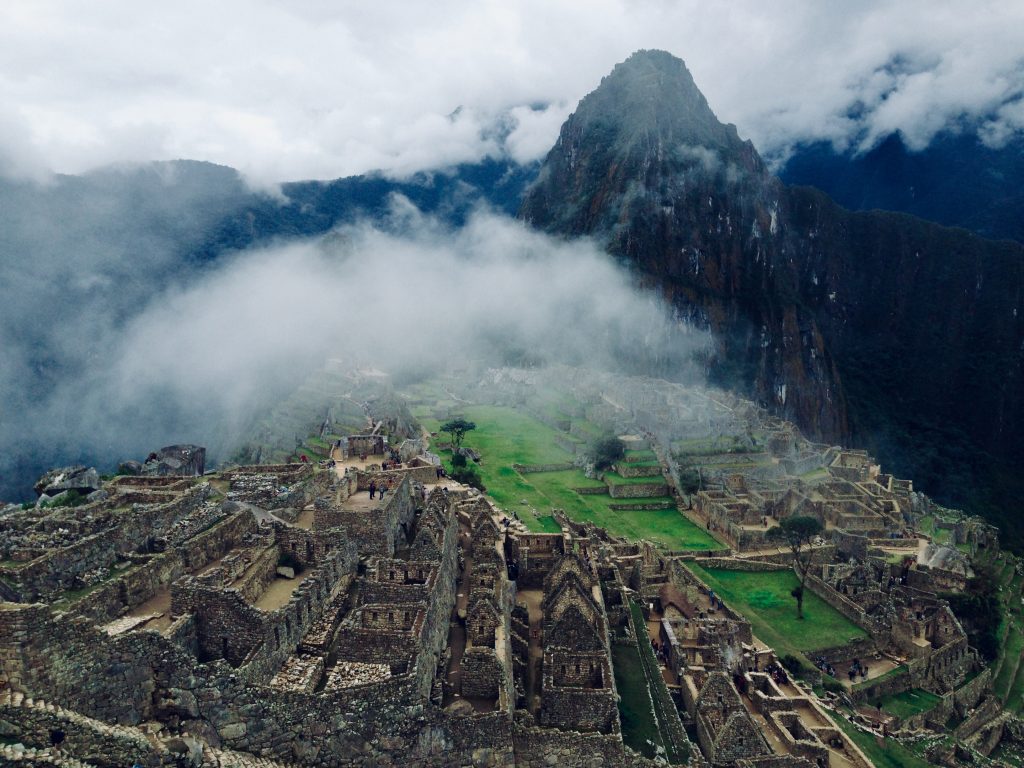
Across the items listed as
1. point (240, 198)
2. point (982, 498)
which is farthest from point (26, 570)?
point (982, 498)

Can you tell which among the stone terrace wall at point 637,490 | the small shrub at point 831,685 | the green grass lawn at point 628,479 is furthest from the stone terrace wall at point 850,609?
the green grass lawn at point 628,479

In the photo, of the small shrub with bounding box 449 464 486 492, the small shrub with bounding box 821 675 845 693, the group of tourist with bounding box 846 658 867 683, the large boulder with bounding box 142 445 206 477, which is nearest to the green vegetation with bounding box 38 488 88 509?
the large boulder with bounding box 142 445 206 477

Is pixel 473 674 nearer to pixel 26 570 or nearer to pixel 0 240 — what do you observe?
pixel 26 570

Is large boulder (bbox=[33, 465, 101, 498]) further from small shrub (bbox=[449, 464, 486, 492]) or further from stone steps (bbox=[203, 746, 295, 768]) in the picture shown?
small shrub (bbox=[449, 464, 486, 492])

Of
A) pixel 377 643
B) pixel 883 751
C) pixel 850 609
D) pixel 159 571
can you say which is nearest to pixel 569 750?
pixel 377 643

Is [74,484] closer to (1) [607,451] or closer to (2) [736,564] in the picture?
(2) [736,564]
